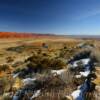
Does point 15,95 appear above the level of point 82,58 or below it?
below

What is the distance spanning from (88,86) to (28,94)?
2.47m

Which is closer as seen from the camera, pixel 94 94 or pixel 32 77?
pixel 94 94

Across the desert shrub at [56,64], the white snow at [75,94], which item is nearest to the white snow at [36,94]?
the white snow at [75,94]

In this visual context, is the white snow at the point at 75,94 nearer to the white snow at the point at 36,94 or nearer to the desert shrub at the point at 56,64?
the white snow at the point at 36,94

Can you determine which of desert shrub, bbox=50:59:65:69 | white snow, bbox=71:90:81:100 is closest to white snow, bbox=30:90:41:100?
white snow, bbox=71:90:81:100

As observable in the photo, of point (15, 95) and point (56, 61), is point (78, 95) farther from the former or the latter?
point (56, 61)

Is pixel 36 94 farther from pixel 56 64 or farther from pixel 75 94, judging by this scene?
pixel 56 64

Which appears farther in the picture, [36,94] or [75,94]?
[36,94]

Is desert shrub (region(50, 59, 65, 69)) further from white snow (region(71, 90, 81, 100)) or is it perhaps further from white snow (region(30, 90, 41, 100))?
white snow (region(71, 90, 81, 100))

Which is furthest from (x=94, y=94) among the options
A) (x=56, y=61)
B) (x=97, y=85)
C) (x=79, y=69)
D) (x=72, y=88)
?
(x=56, y=61)

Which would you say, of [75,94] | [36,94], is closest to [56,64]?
[36,94]

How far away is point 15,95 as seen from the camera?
926 cm

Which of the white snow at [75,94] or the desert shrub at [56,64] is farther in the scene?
the desert shrub at [56,64]

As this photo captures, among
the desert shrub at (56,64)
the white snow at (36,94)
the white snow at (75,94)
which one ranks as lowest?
the white snow at (36,94)
